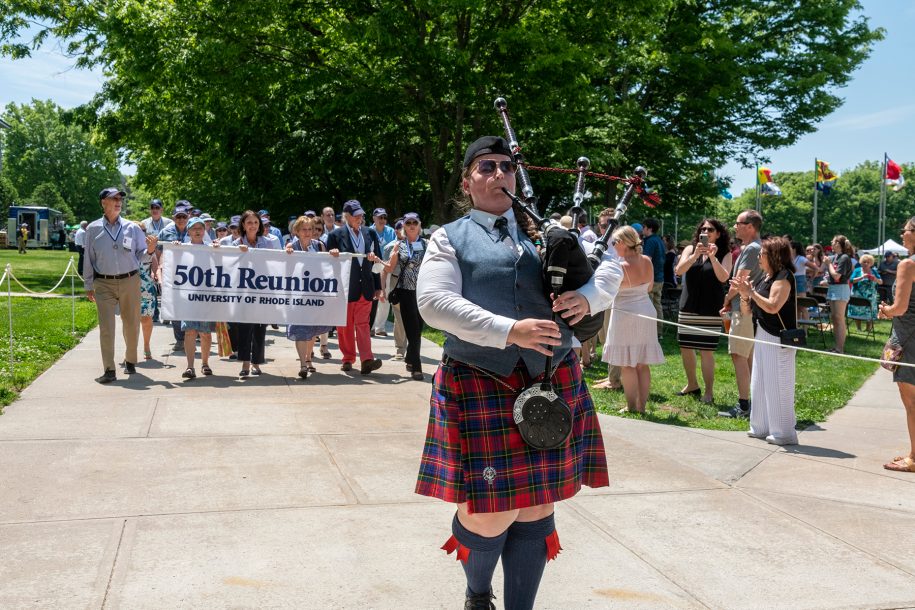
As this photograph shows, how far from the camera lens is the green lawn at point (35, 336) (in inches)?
343

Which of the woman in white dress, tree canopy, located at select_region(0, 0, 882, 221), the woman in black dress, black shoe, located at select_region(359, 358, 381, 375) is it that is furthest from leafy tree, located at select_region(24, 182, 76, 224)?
the woman in white dress

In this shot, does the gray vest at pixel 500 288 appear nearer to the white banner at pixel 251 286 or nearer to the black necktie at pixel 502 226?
the black necktie at pixel 502 226

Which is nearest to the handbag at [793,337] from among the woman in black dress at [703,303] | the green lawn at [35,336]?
the woman in black dress at [703,303]

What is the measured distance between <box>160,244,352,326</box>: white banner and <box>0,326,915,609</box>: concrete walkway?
2.01 meters

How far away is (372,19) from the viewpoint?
15.6 m

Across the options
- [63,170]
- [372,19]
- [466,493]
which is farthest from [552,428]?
[63,170]

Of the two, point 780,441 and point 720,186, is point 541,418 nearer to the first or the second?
point 780,441

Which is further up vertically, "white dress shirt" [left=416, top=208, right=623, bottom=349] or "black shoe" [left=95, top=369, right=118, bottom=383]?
"white dress shirt" [left=416, top=208, right=623, bottom=349]

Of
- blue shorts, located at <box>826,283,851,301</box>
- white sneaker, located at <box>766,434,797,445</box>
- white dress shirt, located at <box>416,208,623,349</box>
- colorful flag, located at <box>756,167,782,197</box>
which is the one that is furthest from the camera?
colorful flag, located at <box>756,167,782,197</box>

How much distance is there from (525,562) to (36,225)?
7031 centimetres

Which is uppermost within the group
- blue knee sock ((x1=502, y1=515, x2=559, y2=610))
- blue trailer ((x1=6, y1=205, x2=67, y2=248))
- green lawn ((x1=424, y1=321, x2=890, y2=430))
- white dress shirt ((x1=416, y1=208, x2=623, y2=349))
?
blue trailer ((x1=6, y1=205, x2=67, y2=248))

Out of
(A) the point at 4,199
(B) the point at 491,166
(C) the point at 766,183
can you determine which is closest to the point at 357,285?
A: (B) the point at 491,166

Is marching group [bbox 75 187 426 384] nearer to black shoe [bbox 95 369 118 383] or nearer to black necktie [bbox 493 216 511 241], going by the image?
black shoe [bbox 95 369 118 383]

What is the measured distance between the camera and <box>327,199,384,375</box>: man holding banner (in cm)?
1007
